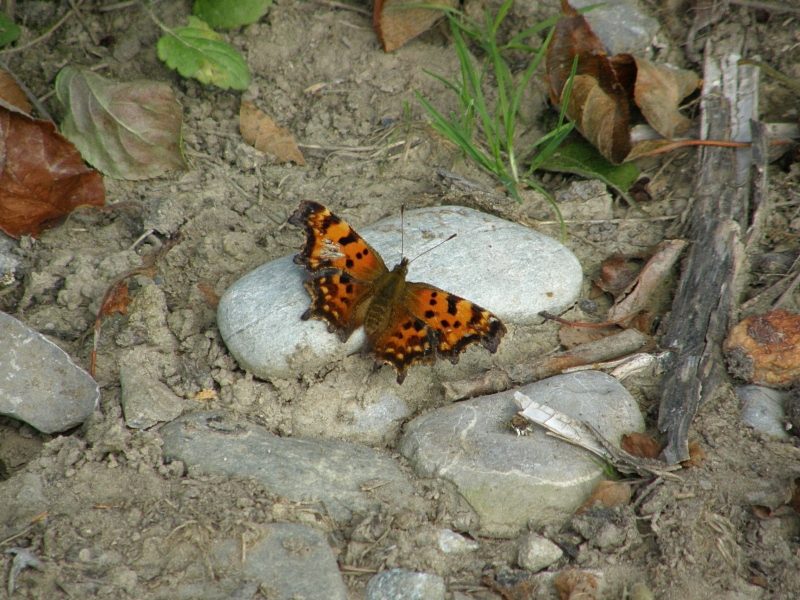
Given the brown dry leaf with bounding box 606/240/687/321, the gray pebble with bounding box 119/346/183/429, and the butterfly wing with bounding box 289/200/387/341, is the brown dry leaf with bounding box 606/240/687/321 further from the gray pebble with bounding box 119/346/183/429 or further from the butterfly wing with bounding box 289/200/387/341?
the gray pebble with bounding box 119/346/183/429

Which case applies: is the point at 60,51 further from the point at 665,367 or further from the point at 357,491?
the point at 665,367

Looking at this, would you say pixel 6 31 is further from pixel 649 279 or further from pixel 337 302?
pixel 649 279

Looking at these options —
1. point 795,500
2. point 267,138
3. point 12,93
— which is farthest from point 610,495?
point 12,93

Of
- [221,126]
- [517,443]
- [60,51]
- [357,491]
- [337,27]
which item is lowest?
[357,491]

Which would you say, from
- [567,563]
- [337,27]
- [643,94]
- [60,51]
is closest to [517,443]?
[567,563]

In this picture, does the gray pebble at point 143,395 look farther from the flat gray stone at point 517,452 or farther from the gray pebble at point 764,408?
the gray pebble at point 764,408

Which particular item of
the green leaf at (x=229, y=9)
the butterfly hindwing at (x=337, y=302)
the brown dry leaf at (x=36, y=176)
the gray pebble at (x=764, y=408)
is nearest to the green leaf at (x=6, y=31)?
the brown dry leaf at (x=36, y=176)

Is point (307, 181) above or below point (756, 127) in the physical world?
below
